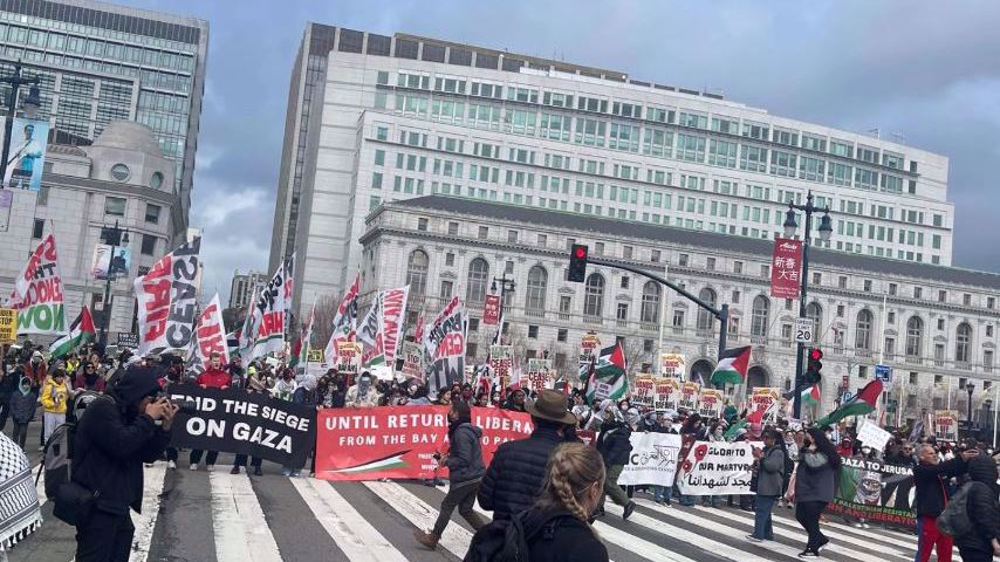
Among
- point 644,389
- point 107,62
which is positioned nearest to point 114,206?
point 107,62

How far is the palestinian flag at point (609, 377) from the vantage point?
29062 mm

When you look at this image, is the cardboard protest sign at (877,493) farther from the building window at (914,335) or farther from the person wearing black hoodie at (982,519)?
the building window at (914,335)

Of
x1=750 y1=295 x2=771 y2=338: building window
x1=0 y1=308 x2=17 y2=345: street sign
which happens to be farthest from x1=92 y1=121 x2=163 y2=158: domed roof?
x1=0 y1=308 x2=17 y2=345: street sign

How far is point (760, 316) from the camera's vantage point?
107062 mm

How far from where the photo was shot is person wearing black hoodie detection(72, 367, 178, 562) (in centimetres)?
632

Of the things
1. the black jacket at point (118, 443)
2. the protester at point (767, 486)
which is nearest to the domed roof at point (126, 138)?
the protester at point (767, 486)

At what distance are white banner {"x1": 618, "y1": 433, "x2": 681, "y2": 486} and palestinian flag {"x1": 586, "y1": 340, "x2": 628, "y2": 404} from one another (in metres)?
8.34

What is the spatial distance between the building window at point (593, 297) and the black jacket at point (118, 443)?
9873 cm

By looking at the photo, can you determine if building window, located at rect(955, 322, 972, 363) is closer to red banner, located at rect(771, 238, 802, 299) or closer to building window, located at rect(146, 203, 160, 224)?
building window, located at rect(146, 203, 160, 224)

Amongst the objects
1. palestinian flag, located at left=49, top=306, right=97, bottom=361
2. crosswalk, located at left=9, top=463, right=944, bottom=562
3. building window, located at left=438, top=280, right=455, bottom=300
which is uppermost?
building window, located at left=438, top=280, right=455, bottom=300

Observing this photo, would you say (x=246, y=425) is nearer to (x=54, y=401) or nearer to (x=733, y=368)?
(x=54, y=401)

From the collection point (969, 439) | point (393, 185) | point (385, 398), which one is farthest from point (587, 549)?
point (393, 185)

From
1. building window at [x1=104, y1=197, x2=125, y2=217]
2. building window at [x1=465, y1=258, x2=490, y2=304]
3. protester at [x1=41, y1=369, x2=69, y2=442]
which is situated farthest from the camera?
building window at [x1=465, y1=258, x2=490, y2=304]

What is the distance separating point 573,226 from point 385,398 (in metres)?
81.4
